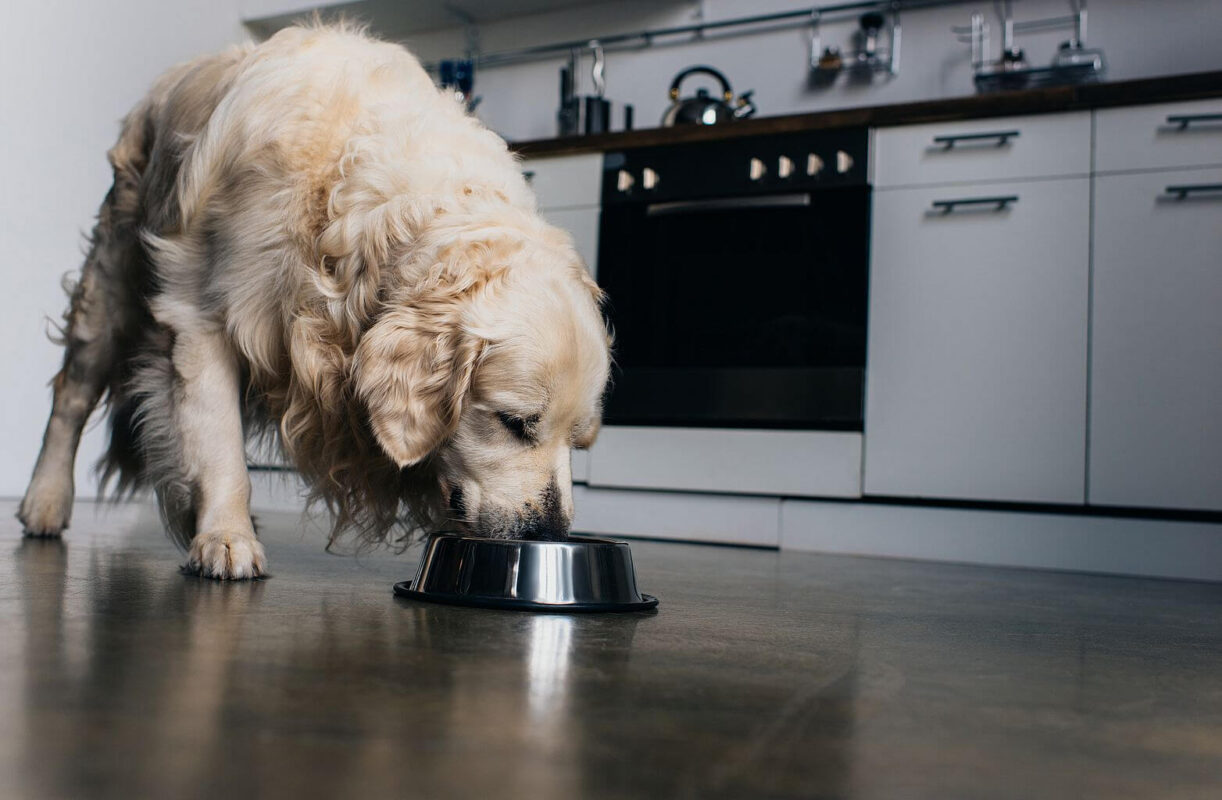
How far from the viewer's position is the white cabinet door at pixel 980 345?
3.49 meters

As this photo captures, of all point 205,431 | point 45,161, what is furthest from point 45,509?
point 45,161

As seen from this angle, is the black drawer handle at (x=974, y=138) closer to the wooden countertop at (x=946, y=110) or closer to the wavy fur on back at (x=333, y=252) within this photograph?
the wooden countertop at (x=946, y=110)

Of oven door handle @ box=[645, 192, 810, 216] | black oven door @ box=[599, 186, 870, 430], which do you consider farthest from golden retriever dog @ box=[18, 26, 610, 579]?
oven door handle @ box=[645, 192, 810, 216]

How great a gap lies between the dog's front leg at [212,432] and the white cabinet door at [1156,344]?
98.2 inches

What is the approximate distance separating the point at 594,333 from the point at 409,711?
1068mm

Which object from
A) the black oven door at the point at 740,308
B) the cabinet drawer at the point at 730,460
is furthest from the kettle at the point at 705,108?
the cabinet drawer at the point at 730,460

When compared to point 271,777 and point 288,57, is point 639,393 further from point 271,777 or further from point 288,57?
point 271,777

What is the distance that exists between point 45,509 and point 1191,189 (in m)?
3.15

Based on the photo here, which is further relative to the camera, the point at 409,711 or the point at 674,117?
the point at 674,117

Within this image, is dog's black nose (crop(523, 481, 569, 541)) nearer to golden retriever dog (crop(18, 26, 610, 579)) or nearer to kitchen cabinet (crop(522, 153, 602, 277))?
golden retriever dog (crop(18, 26, 610, 579))

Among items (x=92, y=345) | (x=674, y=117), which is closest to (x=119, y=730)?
(x=92, y=345)

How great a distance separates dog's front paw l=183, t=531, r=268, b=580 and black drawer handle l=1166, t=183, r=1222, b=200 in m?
2.78

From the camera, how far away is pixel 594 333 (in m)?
1.94

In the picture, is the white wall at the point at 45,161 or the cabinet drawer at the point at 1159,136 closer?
the cabinet drawer at the point at 1159,136
